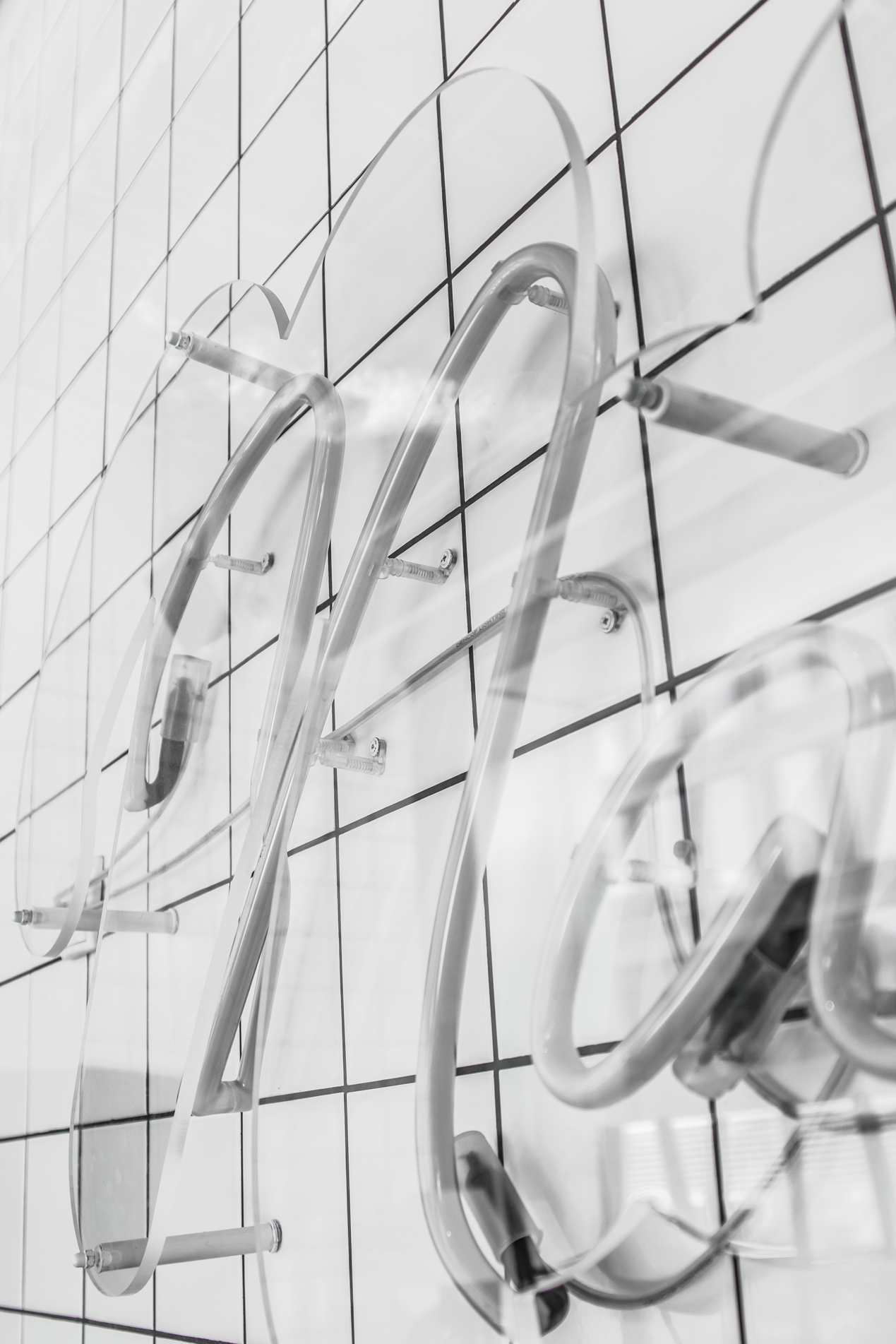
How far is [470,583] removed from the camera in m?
0.71

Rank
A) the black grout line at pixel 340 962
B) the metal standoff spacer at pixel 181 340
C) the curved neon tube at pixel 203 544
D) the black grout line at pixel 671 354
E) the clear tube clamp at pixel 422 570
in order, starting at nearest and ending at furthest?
the black grout line at pixel 671 354, the black grout line at pixel 340 962, the clear tube clamp at pixel 422 570, the curved neon tube at pixel 203 544, the metal standoff spacer at pixel 181 340

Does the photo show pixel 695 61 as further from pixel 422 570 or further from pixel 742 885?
pixel 742 885

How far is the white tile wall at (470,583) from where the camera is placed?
442mm

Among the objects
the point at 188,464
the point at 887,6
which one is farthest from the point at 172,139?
the point at 887,6

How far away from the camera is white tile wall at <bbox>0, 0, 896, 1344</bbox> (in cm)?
44

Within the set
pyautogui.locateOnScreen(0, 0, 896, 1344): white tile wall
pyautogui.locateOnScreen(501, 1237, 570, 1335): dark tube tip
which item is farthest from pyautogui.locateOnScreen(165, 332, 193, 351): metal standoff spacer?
pyautogui.locateOnScreen(501, 1237, 570, 1335): dark tube tip

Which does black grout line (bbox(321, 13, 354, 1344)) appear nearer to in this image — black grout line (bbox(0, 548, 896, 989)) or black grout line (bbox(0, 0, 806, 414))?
black grout line (bbox(0, 548, 896, 989))

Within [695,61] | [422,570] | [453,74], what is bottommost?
[422,570]

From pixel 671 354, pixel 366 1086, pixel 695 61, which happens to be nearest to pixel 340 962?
pixel 366 1086

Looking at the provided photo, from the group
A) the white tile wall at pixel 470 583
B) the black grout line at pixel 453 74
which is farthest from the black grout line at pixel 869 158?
the black grout line at pixel 453 74

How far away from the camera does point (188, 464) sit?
103cm

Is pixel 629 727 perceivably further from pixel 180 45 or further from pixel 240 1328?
pixel 180 45

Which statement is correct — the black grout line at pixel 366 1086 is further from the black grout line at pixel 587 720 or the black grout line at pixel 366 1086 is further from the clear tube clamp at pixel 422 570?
the clear tube clamp at pixel 422 570

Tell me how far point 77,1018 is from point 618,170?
3.14 ft
